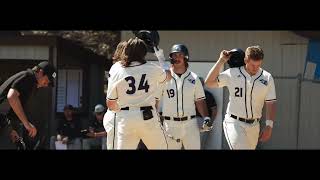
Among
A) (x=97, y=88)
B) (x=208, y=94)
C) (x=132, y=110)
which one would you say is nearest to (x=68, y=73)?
(x=97, y=88)

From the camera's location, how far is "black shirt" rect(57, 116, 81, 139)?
13258 millimetres

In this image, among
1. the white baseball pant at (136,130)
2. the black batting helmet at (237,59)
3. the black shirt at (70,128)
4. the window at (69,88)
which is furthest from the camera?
the window at (69,88)

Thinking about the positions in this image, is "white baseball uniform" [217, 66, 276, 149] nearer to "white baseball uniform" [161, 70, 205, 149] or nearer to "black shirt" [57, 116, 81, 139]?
"white baseball uniform" [161, 70, 205, 149]

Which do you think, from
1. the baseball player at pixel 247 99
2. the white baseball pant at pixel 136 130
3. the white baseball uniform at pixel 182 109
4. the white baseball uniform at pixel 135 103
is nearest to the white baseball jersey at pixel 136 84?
the white baseball uniform at pixel 135 103

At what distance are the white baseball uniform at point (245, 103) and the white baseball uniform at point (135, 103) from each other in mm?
1150


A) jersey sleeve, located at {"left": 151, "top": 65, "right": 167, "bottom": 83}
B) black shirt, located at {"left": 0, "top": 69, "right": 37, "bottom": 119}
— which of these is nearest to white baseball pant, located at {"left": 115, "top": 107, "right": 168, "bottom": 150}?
jersey sleeve, located at {"left": 151, "top": 65, "right": 167, "bottom": 83}

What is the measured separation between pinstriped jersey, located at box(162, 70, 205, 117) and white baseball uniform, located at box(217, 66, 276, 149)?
87cm

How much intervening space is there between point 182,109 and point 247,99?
1106mm

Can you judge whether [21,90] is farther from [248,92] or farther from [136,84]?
[248,92]

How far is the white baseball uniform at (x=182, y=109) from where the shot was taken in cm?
899

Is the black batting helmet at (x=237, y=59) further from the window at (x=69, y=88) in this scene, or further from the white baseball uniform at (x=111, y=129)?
the window at (x=69, y=88)

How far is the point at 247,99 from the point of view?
8250 mm

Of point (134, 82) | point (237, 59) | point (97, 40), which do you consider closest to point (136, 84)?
point (134, 82)
